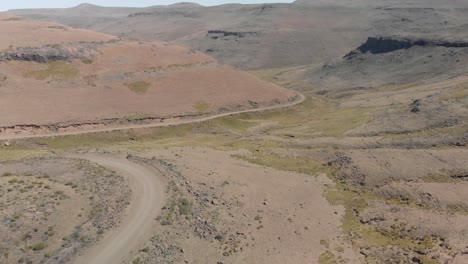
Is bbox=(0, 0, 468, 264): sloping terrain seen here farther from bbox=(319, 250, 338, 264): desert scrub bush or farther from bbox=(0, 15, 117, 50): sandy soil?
bbox=(0, 15, 117, 50): sandy soil

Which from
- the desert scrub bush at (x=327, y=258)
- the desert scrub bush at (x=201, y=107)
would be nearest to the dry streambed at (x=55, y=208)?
the desert scrub bush at (x=327, y=258)

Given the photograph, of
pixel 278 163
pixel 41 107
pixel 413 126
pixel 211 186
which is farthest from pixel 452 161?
pixel 41 107

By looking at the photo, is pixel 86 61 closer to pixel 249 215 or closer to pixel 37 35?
pixel 37 35

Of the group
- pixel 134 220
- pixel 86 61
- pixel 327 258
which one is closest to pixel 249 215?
pixel 327 258

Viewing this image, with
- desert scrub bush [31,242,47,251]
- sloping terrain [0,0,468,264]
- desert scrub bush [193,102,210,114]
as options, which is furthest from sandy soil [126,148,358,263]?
desert scrub bush [193,102,210,114]

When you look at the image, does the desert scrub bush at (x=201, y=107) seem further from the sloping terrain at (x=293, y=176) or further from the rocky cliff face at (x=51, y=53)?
the rocky cliff face at (x=51, y=53)

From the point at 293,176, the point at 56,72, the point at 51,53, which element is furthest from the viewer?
the point at 51,53
